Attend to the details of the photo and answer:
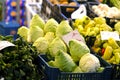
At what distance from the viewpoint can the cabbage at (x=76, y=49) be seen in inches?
90.4

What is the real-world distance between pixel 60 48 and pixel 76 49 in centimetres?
13

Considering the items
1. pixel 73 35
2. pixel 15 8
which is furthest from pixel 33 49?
pixel 15 8

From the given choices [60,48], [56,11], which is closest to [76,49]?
[60,48]

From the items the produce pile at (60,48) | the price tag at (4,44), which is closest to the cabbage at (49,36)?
the produce pile at (60,48)

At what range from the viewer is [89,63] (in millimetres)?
2193

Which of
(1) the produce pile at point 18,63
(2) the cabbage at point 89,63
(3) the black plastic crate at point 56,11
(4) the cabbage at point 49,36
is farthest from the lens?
(3) the black plastic crate at point 56,11


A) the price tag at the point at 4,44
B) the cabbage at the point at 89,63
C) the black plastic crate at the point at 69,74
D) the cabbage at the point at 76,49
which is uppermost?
the price tag at the point at 4,44

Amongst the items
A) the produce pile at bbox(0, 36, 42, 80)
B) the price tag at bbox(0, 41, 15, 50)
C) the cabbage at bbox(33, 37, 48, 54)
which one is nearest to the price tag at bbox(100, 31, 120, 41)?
the cabbage at bbox(33, 37, 48, 54)

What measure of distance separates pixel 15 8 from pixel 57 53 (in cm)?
396

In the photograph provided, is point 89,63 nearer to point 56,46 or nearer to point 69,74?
point 69,74

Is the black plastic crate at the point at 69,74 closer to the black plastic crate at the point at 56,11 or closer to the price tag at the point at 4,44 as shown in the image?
the price tag at the point at 4,44

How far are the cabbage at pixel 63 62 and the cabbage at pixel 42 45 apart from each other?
0.84 feet

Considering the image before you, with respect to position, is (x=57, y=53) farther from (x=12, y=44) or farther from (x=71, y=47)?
(x=12, y=44)

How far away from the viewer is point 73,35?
2.48 metres
